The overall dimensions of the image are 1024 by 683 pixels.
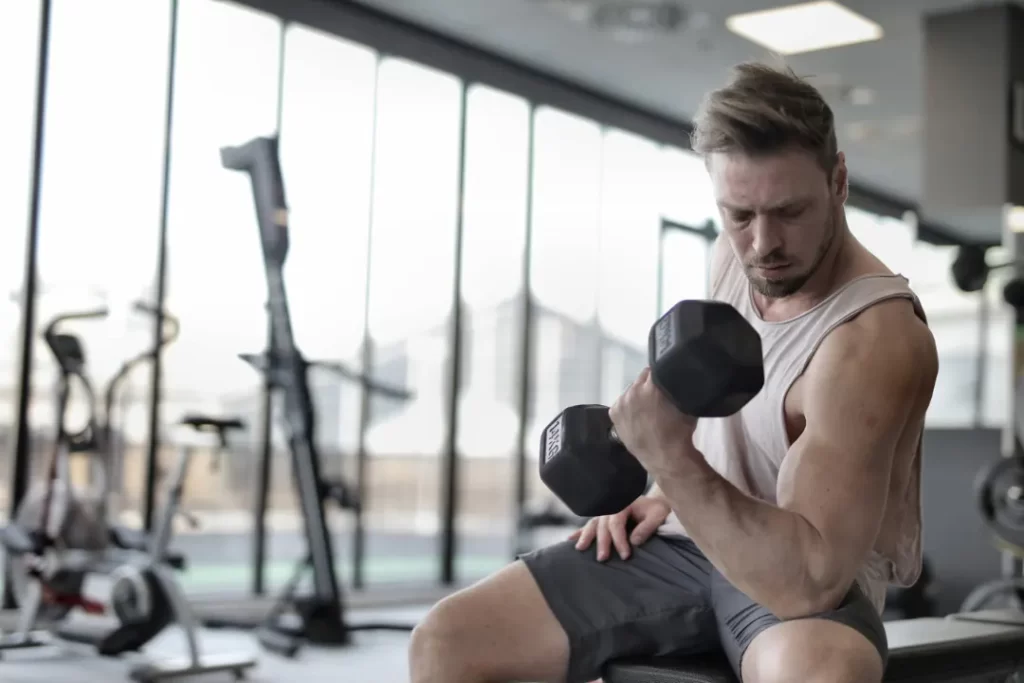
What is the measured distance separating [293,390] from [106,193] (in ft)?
5.54

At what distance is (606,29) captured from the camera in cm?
599

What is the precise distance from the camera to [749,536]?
45.3 inches

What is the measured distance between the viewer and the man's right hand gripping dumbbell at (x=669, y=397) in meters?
1.04

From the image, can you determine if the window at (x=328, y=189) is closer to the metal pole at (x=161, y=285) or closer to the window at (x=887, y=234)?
the metal pole at (x=161, y=285)

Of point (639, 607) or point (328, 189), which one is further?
point (328, 189)

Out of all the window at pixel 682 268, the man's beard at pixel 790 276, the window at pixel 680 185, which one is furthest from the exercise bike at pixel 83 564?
the window at pixel 680 185

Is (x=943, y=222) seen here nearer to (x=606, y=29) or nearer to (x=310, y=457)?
(x=606, y=29)

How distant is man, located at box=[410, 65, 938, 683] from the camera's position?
3.82 feet

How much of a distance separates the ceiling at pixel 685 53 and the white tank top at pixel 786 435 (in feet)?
14.8

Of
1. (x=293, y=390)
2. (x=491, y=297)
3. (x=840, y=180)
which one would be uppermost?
(x=491, y=297)

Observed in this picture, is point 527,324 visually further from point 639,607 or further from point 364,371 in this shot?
point 639,607

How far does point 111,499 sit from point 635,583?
3204 mm

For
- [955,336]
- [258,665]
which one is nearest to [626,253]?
[258,665]

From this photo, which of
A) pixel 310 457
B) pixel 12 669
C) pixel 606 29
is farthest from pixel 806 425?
pixel 606 29
